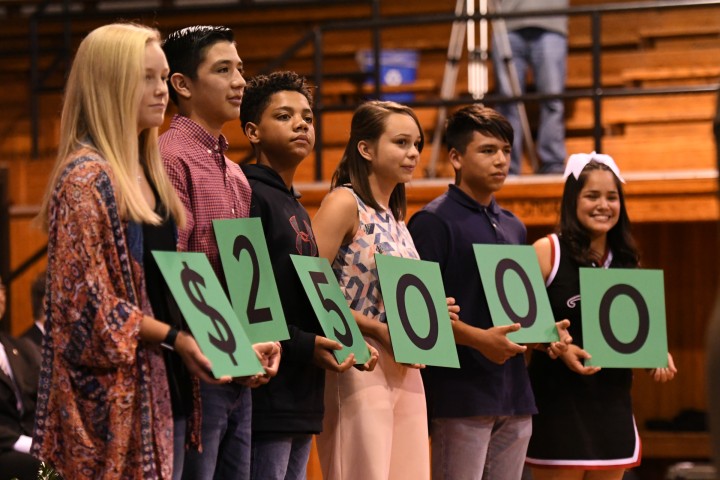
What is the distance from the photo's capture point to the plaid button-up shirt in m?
2.62

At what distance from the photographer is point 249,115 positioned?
3.06 metres

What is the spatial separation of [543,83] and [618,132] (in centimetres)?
93

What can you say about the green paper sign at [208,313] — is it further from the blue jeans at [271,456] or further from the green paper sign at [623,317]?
the green paper sign at [623,317]

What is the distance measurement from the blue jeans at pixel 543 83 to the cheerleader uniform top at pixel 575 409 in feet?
8.49

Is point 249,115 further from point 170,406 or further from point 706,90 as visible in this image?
point 706,90

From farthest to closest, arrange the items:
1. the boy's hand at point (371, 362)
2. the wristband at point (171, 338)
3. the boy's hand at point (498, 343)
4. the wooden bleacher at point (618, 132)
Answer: the wooden bleacher at point (618, 132)
the boy's hand at point (498, 343)
the boy's hand at point (371, 362)
the wristband at point (171, 338)

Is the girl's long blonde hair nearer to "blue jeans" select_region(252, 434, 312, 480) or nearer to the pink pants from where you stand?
"blue jeans" select_region(252, 434, 312, 480)

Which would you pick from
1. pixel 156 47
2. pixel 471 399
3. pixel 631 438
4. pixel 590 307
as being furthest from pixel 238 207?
pixel 631 438

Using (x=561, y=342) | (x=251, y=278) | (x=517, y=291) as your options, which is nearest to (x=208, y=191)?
(x=251, y=278)

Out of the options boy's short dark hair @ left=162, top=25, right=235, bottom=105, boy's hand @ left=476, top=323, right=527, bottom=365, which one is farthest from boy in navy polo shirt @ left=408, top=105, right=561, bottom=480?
boy's short dark hair @ left=162, top=25, right=235, bottom=105

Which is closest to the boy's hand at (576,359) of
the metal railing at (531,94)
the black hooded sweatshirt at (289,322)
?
the black hooded sweatshirt at (289,322)

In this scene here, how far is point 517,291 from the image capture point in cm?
344

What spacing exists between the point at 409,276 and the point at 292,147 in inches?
18.8

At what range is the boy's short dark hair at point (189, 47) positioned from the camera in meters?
2.73
